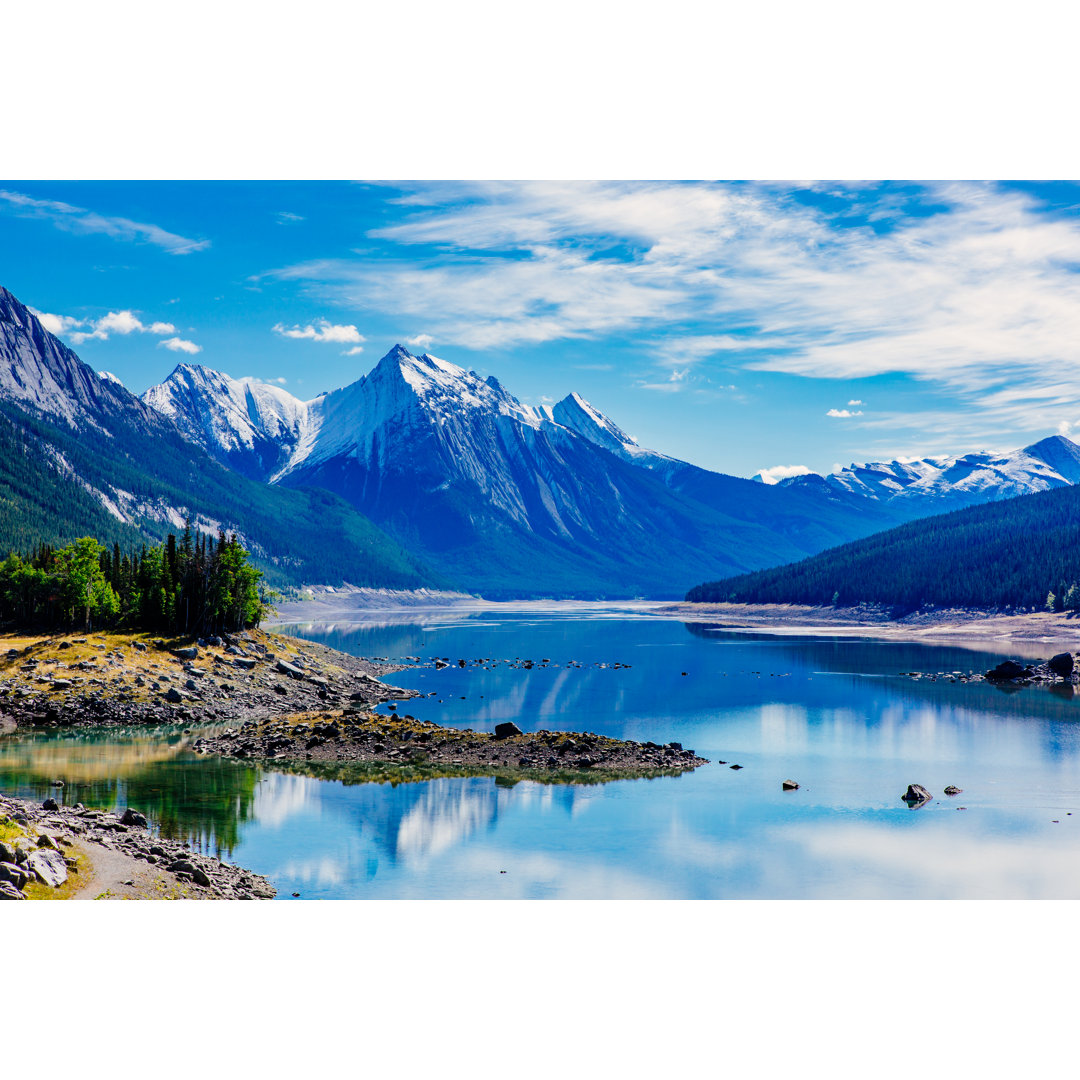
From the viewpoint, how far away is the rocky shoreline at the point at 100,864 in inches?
1085

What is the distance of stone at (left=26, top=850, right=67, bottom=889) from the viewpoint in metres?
27.6

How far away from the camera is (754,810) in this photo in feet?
148

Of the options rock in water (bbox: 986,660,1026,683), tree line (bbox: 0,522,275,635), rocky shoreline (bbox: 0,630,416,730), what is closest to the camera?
rocky shoreline (bbox: 0,630,416,730)

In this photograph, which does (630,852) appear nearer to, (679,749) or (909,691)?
(679,749)

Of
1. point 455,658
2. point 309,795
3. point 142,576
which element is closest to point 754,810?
point 309,795

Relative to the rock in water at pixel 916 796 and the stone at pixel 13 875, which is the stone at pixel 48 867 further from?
the rock in water at pixel 916 796

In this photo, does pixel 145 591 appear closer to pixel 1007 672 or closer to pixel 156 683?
pixel 156 683

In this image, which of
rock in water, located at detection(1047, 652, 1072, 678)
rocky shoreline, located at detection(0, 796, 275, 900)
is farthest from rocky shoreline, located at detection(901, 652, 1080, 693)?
→ rocky shoreline, located at detection(0, 796, 275, 900)

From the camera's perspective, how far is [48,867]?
2823 centimetres

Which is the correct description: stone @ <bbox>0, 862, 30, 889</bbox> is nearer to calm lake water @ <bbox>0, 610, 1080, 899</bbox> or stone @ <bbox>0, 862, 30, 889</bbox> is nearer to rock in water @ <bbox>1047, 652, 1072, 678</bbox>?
calm lake water @ <bbox>0, 610, 1080, 899</bbox>

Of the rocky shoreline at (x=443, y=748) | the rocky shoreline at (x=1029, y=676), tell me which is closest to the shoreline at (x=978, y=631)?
the rocky shoreline at (x=1029, y=676)

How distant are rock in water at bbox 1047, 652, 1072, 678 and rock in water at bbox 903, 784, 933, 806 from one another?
2491 inches

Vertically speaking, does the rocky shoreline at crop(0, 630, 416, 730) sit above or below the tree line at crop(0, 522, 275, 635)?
below

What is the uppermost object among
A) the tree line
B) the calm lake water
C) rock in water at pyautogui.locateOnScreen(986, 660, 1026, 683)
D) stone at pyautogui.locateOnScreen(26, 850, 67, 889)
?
the tree line
